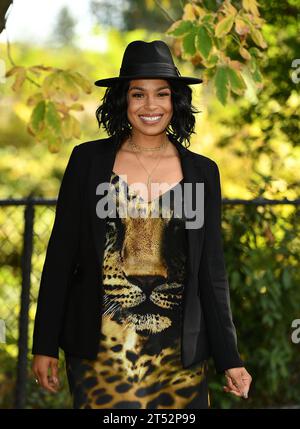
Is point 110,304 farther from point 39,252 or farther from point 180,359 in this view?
point 39,252

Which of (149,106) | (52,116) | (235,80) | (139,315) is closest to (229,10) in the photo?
(235,80)

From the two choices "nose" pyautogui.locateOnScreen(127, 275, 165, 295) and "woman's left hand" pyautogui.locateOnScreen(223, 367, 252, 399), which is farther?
"woman's left hand" pyautogui.locateOnScreen(223, 367, 252, 399)

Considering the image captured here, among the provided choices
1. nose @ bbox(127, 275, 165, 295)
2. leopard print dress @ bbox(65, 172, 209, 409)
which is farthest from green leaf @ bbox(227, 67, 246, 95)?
nose @ bbox(127, 275, 165, 295)

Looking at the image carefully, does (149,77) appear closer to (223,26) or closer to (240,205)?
(223,26)


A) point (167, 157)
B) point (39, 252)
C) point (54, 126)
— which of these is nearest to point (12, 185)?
point (39, 252)

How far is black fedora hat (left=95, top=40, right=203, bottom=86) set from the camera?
371cm

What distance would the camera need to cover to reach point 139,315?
3621mm

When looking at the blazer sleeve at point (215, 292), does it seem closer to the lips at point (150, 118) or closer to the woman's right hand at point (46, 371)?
the lips at point (150, 118)

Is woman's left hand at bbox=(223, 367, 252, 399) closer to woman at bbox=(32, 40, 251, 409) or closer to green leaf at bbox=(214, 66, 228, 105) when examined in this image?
woman at bbox=(32, 40, 251, 409)

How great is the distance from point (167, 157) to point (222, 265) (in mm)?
510

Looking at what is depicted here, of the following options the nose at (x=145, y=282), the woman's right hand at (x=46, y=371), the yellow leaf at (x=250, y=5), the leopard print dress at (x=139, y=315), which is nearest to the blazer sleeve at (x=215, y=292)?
the leopard print dress at (x=139, y=315)

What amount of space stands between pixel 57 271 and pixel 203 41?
1857 millimetres

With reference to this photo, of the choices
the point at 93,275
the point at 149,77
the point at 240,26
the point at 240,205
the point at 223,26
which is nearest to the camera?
the point at 93,275

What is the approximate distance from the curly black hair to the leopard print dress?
32 cm
